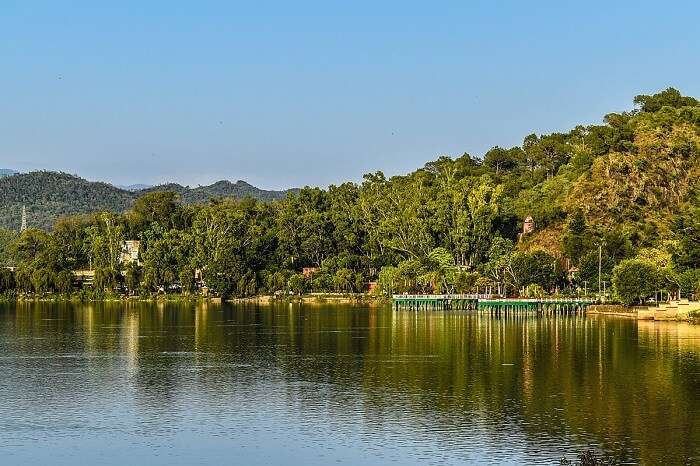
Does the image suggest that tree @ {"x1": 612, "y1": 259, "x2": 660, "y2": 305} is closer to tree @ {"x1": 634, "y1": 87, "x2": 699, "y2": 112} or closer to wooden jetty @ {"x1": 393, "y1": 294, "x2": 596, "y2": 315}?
wooden jetty @ {"x1": 393, "y1": 294, "x2": 596, "y2": 315}

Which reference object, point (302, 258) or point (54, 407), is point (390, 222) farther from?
point (54, 407)

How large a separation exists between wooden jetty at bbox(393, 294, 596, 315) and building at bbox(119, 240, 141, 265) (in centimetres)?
4980

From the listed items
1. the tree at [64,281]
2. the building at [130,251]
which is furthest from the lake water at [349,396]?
the building at [130,251]

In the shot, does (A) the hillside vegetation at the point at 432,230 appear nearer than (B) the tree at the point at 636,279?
No

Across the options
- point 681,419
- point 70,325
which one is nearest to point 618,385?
point 681,419

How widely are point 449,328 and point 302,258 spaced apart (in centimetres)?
6996

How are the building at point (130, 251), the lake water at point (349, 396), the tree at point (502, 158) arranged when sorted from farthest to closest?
1. the tree at point (502, 158)
2. the building at point (130, 251)
3. the lake water at point (349, 396)

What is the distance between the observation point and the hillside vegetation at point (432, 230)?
12675cm

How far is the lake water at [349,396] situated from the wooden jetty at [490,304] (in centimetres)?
2500

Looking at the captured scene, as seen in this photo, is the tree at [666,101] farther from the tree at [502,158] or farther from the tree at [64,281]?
the tree at [64,281]

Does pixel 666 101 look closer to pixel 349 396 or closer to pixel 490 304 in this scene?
pixel 490 304

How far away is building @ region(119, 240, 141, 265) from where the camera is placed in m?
159

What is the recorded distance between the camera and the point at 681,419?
3906 cm

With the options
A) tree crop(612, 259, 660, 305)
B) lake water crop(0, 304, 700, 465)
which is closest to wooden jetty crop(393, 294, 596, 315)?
tree crop(612, 259, 660, 305)
